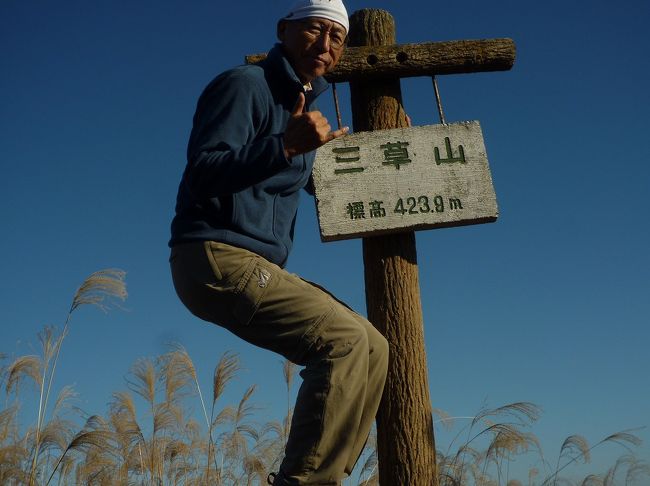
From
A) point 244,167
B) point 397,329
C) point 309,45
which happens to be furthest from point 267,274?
point 397,329

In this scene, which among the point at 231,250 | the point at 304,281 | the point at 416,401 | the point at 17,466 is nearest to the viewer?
the point at 231,250

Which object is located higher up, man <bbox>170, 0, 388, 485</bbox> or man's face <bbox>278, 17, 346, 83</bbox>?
man's face <bbox>278, 17, 346, 83</bbox>

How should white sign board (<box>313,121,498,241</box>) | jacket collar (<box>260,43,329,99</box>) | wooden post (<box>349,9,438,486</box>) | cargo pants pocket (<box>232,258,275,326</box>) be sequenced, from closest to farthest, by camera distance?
cargo pants pocket (<box>232,258,275,326</box>) → jacket collar (<box>260,43,329,99</box>) → wooden post (<box>349,9,438,486</box>) → white sign board (<box>313,121,498,241</box>)

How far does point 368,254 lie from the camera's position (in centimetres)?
309

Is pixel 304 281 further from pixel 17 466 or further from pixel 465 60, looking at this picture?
pixel 17 466

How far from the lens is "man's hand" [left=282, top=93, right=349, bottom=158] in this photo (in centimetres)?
198

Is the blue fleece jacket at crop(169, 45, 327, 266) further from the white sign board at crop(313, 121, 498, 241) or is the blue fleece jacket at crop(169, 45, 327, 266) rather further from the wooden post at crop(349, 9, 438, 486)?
the wooden post at crop(349, 9, 438, 486)

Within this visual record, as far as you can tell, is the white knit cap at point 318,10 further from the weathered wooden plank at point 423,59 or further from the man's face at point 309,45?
the weathered wooden plank at point 423,59

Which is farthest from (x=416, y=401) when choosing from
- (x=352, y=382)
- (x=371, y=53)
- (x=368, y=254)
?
(x=371, y=53)

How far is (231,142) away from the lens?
208cm

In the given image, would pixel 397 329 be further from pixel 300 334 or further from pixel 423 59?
pixel 423 59

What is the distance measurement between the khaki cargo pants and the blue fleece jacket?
0.28 ft

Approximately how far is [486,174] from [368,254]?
0.63m

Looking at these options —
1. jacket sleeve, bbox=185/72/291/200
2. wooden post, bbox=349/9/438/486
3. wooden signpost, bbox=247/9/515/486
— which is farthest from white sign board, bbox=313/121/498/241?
jacket sleeve, bbox=185/72/291/200
